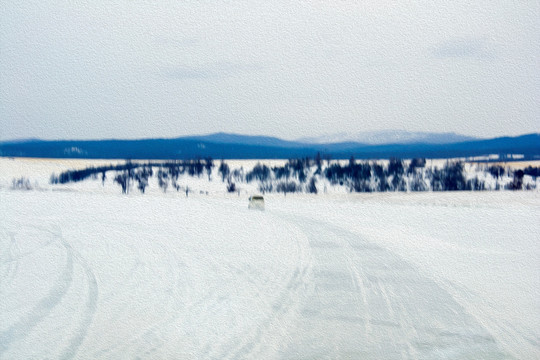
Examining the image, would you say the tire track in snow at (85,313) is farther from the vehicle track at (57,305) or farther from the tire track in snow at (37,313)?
the tire track in snow at (37,313)

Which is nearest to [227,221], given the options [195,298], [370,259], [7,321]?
[370,259]

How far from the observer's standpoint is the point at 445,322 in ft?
20.0

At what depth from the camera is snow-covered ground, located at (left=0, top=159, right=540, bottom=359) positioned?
206 inches

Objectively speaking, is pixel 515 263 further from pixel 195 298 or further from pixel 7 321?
pixel 7 321

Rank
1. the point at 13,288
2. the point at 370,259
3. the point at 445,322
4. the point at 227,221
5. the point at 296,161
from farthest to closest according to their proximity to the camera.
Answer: the point at 296,161 → the point at 227,221 → the point at 370,259 → the point at 13,288 → the point at 445,322

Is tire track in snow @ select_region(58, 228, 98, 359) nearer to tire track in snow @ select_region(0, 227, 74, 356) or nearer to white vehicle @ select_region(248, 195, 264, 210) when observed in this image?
tire track in snow @ select_region(0, 227, 74, 356)

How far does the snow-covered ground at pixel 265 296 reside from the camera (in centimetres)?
523

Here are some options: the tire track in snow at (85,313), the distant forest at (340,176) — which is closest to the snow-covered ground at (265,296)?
the tire track in snow at (85,313)

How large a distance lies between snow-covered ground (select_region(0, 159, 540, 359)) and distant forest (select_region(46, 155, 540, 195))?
1617 inches

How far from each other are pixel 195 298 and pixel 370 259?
17.0 feet

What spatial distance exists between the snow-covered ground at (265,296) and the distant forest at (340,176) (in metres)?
41.1

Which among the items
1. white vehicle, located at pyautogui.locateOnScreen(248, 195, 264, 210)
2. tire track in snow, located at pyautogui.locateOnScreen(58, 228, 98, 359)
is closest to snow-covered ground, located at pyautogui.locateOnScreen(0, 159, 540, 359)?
tire track in snow, located at pyautogui.locateOnScreen(58, 228, 98, 359)

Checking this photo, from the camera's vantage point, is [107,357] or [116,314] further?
[116,314]

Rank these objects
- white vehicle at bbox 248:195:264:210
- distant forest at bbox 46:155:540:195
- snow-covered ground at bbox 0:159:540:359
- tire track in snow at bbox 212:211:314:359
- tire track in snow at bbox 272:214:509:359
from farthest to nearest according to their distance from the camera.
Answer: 1. distant forest at bbox 46:155:540:195
2. white vehicle at bbox 248:195:264:210
3. snow-covered ground at bbox 0:159:540:359
4. tire track in snow at bbox 272:214:509:359
5. tire track in snow at bbox 212:211:314:359
